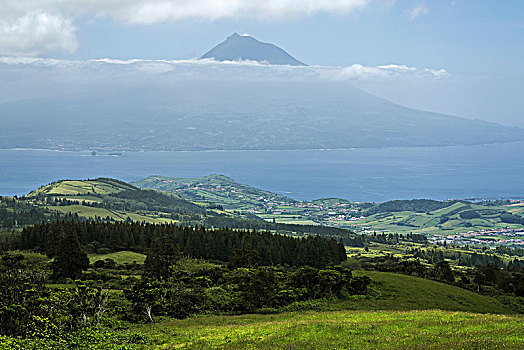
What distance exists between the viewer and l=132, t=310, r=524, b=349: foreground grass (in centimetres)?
1866

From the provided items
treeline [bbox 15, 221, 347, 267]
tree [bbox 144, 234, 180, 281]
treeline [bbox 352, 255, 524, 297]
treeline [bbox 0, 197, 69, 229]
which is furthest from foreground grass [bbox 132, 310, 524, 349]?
treeline [bbox 0, 197, 69, 229]

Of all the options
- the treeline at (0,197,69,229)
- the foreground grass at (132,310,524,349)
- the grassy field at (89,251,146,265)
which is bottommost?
the treeline at (0,197,69,229)

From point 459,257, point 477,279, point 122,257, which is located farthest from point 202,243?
point 459,257

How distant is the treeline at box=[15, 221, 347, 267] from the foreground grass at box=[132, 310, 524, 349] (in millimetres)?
45346

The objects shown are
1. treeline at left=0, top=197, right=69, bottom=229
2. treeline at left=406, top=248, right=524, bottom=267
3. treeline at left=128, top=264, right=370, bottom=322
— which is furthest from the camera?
treeline at left=0, top=197, right=69, bottom=229

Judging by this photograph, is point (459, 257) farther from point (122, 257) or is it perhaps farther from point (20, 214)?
point (20, 214)

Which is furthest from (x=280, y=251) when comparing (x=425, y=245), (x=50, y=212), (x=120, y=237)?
(x=50, y=212)

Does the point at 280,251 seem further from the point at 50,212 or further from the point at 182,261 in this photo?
the point at 50,212

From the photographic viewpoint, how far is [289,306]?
36.4 m

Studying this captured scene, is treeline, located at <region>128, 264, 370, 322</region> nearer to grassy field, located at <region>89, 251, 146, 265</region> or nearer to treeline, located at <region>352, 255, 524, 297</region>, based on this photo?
treeline, located at <region>352, 255, 524, 297</region>

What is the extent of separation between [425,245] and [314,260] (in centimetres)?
8142

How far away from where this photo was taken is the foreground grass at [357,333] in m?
18.7

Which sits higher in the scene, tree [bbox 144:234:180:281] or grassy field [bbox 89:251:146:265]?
tree [bbox 144:234:180:281]

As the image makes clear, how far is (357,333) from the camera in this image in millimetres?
22578
